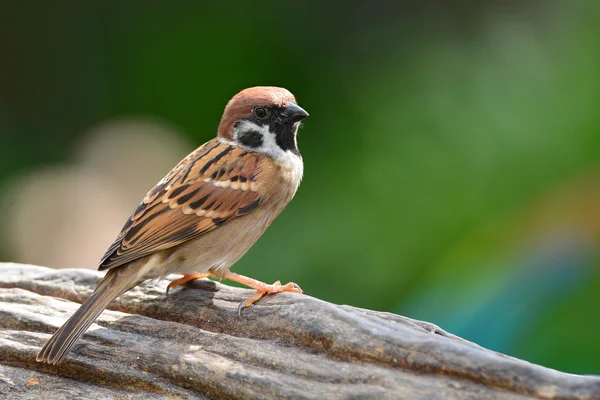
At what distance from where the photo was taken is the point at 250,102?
290 cm

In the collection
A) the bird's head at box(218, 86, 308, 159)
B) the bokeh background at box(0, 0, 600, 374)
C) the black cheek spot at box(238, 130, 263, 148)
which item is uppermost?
the bokeh background at box(0, 0, 600, 374)

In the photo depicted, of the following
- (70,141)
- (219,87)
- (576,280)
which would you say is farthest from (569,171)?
(70,141)

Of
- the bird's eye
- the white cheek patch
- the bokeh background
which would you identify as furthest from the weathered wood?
the bokeh background

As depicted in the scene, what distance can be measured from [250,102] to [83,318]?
40.1 inches

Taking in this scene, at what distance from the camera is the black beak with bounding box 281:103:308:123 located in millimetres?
2867

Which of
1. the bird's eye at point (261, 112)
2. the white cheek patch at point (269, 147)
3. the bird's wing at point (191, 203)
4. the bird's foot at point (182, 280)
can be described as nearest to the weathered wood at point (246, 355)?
the bird's foot at point (182, 280)

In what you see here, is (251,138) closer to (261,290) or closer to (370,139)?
(261,290)

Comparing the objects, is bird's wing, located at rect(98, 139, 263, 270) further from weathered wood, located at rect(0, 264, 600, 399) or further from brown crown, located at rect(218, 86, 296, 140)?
weathered wood, located at rect(0, 264, 600, 399)

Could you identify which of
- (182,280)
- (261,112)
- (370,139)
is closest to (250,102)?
(261,112)

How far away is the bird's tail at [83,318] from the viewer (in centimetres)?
234

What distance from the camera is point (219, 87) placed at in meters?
4.96

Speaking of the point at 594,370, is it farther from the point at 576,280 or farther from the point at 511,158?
the point at 511,158

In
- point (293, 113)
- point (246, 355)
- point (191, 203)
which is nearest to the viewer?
point (246, 355)

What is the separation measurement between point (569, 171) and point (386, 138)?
99 centimetres
